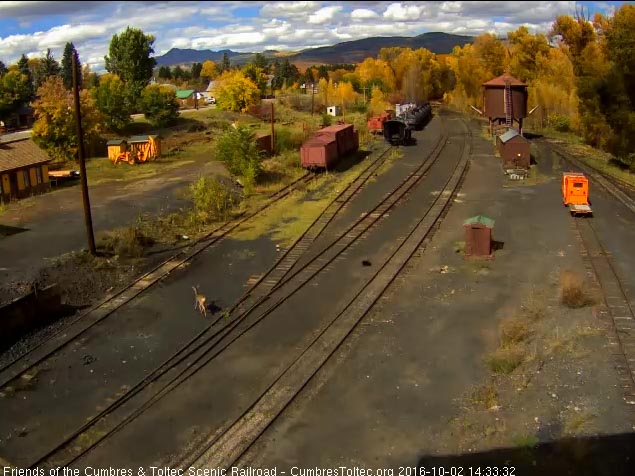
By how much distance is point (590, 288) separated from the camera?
16812 mm

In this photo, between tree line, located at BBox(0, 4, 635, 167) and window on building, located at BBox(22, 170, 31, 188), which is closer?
window on building, located at BBox(22, 170, 31, 188)

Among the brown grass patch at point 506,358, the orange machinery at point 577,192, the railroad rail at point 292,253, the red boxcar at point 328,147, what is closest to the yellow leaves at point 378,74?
the red boxcar at point 328,147

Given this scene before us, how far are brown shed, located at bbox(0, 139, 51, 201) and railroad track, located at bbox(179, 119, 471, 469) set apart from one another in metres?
20.5

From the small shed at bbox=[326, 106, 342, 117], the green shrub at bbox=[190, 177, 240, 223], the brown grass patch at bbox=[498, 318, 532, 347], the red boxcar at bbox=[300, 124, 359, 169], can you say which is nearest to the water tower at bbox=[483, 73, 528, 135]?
the red boxcar at bbox=[300, 124, 359, 169]

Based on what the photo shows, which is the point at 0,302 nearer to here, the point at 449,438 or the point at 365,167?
the point at 449,438

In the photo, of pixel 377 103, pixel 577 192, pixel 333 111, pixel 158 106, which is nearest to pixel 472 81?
Result: pixel 377 103

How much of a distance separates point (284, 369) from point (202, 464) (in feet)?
11.0

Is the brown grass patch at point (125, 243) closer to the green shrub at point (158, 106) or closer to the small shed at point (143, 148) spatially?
the small shed at point (143, 148)

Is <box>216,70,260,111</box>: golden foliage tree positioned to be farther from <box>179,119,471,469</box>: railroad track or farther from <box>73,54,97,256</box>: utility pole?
<box>179,119,471,469</box>: railroad track

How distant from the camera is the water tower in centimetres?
4734

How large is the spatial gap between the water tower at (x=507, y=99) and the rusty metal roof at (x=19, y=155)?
32750mm

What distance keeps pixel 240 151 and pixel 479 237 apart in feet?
48.4

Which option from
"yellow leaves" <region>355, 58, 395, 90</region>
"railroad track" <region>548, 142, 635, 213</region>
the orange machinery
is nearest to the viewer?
the orange machinery

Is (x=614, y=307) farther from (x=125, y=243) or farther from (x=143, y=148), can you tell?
(x=143, y=148)
